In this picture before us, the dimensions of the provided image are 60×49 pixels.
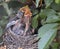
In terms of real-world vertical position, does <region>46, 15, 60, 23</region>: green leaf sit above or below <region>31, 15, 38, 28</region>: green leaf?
above

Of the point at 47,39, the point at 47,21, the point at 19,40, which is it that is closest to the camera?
the point at 47,39

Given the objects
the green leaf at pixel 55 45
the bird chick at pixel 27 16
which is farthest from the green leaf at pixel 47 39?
the bird chick at pixel 27 16

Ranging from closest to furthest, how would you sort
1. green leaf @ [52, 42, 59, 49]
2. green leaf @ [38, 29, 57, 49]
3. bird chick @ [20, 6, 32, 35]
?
green leaf @ [38, 29, 57, 49] < green leaf @ [52, 42, 59, 49] < bird chick @ [20, 6, 32, 35]

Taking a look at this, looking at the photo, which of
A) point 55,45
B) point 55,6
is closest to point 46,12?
point 55,6

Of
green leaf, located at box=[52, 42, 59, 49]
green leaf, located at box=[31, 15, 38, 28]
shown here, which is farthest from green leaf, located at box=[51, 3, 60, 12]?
green leaf, located at box=[52, 42, 59, 49]

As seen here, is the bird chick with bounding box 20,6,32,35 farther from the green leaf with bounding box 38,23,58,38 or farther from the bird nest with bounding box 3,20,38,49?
the green leaf with bounding box 38,23,58,38

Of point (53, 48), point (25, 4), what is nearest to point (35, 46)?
point (53, 48)

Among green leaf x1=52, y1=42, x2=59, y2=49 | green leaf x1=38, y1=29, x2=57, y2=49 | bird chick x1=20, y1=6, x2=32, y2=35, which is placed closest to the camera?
green leaf x1=38, y1=29, x2=57, y2=49

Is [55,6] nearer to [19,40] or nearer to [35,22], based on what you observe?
[35,22]

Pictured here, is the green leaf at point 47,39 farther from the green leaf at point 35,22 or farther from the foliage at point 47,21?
the green leaf at point 35,22

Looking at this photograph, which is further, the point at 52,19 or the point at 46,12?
the point at 46,12
